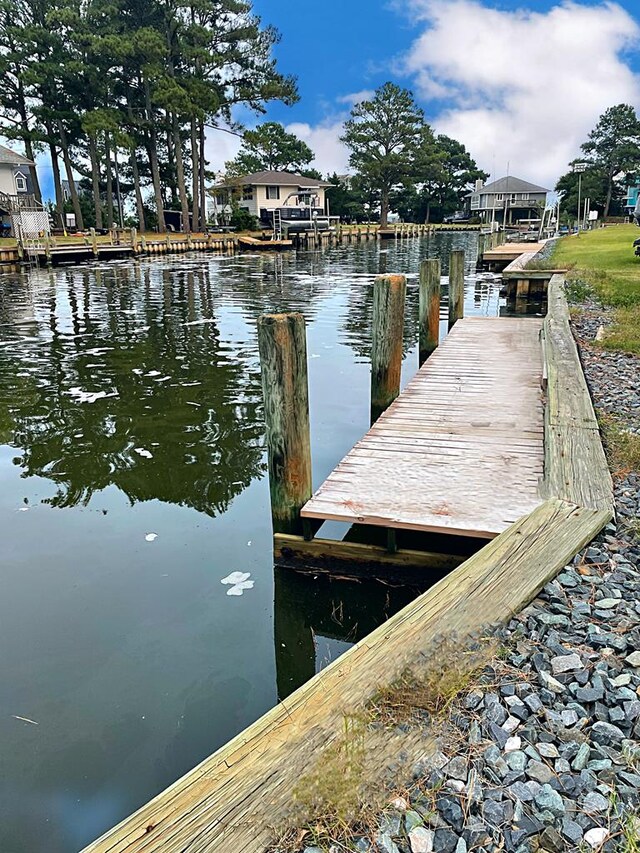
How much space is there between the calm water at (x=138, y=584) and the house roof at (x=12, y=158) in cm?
3549

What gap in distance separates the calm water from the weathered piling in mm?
631

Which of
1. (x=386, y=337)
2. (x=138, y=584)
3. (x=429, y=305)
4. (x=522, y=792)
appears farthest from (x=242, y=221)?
(x=522, y=792)

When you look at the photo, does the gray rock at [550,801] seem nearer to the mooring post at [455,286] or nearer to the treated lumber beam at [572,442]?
the treated lumber beam at [572,442]

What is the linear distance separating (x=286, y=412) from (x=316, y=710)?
234 cm

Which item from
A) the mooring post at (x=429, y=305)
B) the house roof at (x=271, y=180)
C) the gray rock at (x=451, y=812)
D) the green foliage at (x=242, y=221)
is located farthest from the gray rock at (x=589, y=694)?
the house roof at (x=271, y=180)

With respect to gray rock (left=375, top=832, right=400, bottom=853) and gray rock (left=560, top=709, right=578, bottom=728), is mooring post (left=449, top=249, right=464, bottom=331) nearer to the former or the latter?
gray rock (left=560, top=709, right=578, bottom=728)

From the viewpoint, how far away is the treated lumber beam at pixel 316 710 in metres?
1.75

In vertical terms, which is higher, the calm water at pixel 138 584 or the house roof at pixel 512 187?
the house roof at pixel 512 187

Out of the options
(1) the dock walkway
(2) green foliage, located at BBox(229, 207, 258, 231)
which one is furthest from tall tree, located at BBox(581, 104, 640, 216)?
(1) the dock walkway

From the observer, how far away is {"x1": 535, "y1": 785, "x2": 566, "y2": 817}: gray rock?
5.82ft

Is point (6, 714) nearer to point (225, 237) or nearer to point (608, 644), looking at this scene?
point (608, 644)

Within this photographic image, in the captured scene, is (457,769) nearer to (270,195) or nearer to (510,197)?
(270,195)

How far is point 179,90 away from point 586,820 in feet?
146

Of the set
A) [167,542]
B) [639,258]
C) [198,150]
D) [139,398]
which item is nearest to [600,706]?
[167,542]
